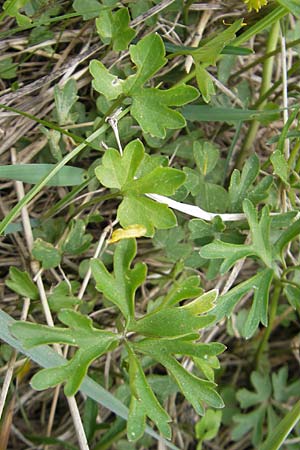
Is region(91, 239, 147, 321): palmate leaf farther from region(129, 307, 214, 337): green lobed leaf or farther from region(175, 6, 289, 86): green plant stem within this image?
region(175, 6, 289, 86): green plant stem

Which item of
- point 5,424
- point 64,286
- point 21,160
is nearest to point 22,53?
point 21,160

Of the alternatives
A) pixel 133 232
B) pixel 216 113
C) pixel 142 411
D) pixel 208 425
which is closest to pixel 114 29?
pixel 216 113

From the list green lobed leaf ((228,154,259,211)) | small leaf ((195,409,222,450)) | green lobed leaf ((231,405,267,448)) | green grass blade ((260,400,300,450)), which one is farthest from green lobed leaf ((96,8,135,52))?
green lobed leaf ((231,405,267,448))

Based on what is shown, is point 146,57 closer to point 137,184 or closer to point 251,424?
point 137,184

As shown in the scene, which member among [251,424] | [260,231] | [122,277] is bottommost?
[251,424]

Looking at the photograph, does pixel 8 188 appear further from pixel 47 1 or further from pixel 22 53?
pixel 47 1

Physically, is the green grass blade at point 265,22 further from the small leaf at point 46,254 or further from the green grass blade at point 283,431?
the green grass blade at point 283,431
